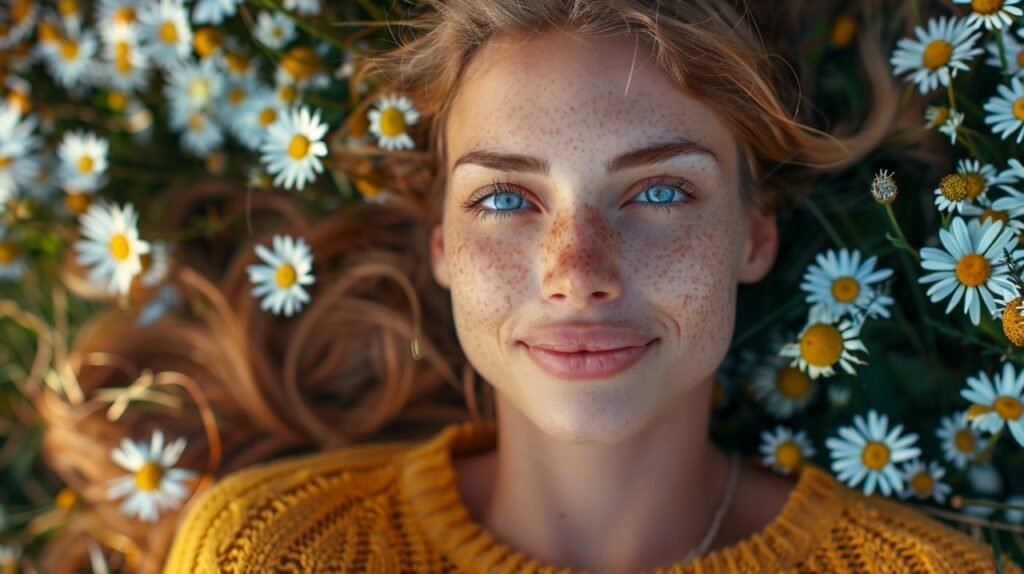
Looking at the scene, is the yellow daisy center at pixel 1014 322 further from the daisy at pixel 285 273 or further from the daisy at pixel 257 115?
the daisy at pixel 257 115

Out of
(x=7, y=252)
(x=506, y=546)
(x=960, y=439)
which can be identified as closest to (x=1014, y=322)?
(x=960, y=439)

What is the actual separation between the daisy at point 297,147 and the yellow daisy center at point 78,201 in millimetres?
547

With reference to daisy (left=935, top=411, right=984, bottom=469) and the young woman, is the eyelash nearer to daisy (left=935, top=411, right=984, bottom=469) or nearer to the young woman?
the young woman

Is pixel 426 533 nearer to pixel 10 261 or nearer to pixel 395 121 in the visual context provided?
pixel 395 121

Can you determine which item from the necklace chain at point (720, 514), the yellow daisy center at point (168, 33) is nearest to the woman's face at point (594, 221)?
the necklace chain at point (720, 514)

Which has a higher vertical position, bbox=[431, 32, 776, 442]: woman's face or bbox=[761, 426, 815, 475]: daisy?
bbox=[431, 32, 776, 442]: woman's face

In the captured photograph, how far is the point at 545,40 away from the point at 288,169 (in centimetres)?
56

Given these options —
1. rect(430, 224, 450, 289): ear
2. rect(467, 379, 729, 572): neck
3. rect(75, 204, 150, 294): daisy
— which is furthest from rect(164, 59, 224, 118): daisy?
rect(467, 379, 729, 572): neck

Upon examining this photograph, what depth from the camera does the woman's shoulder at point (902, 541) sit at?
1.67 metres

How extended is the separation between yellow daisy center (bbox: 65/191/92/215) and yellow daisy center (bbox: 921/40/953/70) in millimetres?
1693

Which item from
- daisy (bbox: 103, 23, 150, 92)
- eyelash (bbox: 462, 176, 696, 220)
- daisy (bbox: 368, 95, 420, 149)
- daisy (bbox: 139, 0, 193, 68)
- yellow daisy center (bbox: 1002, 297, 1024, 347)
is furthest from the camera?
daisy (bbox: 103, 23, 150, 92)

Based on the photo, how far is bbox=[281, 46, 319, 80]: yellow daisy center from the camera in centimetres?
186

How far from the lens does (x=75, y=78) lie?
→ 85.1 inches

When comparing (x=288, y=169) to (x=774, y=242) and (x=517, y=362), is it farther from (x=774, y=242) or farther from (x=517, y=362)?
(x=774, y=242)
